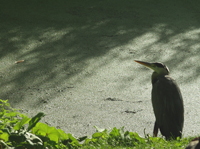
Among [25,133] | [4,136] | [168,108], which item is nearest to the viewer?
[4,136]

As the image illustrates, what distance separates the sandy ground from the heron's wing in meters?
0.31

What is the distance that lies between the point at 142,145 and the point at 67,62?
193 centimetres

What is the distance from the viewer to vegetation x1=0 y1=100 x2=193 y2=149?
1402 millimetres

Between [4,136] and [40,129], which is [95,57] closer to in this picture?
[40,129]

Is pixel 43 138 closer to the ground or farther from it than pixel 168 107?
farther from it

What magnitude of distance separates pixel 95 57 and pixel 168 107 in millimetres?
1664

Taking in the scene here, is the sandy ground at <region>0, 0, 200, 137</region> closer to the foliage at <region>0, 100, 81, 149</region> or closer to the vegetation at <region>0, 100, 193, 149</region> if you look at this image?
the vegetation at <region>0, 100, 193, 149</region>

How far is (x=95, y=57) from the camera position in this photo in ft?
11.9

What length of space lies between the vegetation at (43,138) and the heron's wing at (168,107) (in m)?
0.21

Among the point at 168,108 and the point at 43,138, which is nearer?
the point at 43,138

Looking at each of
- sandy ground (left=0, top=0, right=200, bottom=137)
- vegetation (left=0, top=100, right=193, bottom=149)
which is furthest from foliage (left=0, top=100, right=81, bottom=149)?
sandy ground (left=0, top=0, right=200, bottom=137)

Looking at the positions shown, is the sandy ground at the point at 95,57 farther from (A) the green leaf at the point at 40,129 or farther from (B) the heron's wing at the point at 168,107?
(A) the green leaf at the point at 40,129

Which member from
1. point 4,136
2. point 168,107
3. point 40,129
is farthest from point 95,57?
point 4,136

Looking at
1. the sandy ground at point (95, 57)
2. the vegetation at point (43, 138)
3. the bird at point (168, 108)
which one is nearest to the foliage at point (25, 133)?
the vegetation at point (43, 138)
